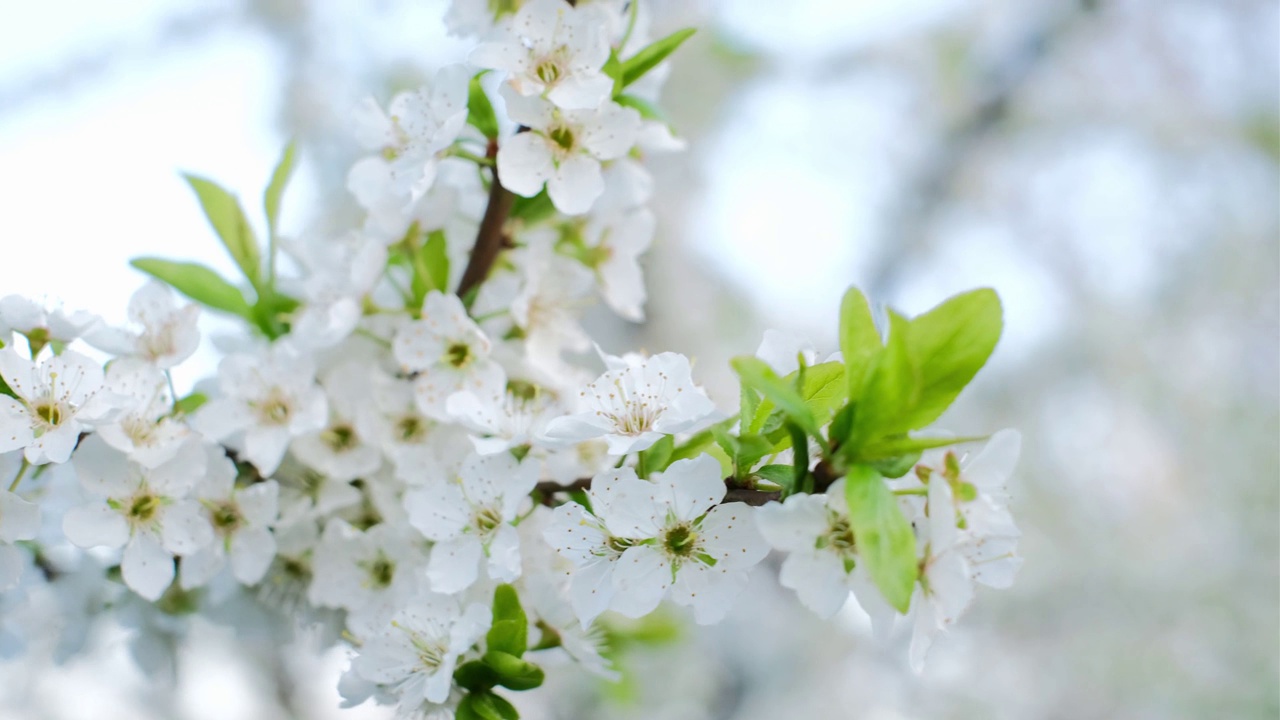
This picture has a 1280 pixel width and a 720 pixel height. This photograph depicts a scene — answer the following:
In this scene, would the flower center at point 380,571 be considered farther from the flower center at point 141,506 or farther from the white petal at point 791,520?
the white petal at point 791,520

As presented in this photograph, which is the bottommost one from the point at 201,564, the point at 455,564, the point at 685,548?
the point at 201,564

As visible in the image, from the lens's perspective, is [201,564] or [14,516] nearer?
[14,516]

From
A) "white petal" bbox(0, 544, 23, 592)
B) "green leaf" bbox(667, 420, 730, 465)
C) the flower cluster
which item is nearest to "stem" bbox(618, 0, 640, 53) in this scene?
the flower cluster

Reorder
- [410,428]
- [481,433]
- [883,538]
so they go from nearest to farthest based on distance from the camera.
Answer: [883,538]
[481,433]
[410,428]

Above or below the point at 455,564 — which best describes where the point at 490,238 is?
above

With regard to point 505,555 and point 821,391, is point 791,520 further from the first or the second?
point 505,555

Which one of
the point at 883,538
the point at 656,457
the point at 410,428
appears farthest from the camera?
the point at 410,428

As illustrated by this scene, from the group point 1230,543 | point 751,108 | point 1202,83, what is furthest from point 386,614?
point 1202,83

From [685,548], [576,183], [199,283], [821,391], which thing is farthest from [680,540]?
[199,283]

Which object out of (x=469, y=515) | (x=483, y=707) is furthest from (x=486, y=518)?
(x=483, y=707)
